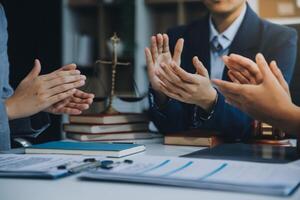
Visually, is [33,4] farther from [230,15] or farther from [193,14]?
[230,15]

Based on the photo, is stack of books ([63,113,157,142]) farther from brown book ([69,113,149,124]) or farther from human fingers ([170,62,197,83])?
human fingers ([170,62,197,83])

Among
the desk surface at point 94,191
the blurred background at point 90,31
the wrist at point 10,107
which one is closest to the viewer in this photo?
the desk surface at point 94,191

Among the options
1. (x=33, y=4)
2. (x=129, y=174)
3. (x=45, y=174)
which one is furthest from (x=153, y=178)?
(x=33, y=4)

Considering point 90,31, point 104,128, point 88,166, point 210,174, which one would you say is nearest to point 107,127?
point 104,128

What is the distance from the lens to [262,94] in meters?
0.92

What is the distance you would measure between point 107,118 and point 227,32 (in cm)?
63

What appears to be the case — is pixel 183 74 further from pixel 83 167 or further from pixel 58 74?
pixel 83 167

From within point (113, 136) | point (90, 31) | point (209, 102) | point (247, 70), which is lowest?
point (113, 136)

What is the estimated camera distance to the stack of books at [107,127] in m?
1.29

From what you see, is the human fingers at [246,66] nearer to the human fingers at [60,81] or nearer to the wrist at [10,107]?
the human fingers at [60,81]

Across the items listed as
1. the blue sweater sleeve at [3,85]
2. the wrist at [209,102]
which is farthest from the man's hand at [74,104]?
the wrist at [209,102]

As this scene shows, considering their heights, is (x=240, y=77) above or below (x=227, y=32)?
below

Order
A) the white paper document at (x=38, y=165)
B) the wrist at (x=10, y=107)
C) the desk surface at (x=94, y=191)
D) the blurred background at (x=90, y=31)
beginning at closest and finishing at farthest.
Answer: the desk surface at (x=94, y=191)
the white paper document at (x=38, y=165)
the wrist at (x=10, y=107)
the blurred background at (x=90, y=31)

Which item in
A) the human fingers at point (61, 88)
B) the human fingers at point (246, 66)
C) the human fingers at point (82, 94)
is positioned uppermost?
the human fingers at point (246, 66)
